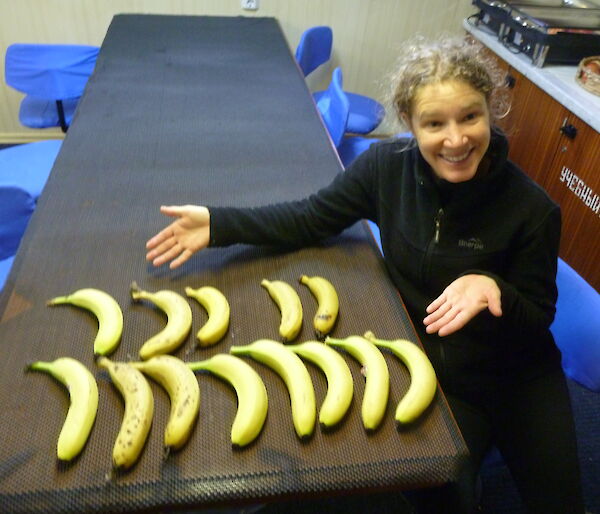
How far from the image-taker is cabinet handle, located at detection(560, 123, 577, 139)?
6.66ft

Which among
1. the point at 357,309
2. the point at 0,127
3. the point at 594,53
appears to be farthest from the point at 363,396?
the point at 0,127

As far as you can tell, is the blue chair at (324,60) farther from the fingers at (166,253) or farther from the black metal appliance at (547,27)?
the fingers at (166,253)

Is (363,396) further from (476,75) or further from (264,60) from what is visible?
(264,60)

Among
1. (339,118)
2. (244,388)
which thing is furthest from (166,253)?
(339,118)

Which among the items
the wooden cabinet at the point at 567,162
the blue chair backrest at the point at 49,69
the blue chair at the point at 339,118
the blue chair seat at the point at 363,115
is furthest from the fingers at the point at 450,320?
the blue chair backrest at the point at 49,69

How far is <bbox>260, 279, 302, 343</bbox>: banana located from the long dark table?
20 millimetres

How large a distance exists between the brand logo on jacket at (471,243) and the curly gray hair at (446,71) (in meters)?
0.27

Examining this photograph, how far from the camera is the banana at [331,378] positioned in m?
0.77

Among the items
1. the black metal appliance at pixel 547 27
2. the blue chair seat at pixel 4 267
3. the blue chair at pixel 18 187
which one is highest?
the black metal appliance at pixel 547 27

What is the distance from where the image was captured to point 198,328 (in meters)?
0.93

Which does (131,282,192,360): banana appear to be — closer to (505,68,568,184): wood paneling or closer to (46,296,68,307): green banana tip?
(46,296,68,307): green banana tip

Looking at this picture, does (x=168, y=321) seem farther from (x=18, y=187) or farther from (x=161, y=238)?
(x=18, y=187)

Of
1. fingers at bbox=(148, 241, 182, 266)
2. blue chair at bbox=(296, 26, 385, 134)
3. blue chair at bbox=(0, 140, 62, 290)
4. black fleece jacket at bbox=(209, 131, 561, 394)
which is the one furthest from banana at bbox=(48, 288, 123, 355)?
blue chair at bbox=(296, 26, 385, 134)

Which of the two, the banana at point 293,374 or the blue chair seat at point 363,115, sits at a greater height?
the banana at point 293,374
